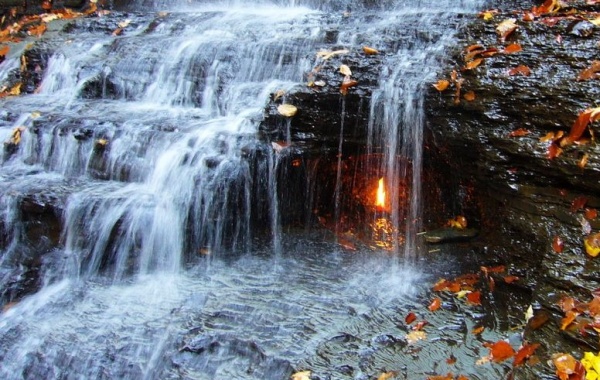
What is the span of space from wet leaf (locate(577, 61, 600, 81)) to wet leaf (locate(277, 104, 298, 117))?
2.63 meters

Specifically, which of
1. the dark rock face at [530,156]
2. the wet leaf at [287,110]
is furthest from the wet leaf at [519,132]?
the wet leaf at [287,110]

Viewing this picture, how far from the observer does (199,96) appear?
6648 mm

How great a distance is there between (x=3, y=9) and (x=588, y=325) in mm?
11452

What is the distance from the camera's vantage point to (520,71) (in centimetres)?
430

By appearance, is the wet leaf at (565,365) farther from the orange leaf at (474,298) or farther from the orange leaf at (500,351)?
the orange leaf at (474,298)

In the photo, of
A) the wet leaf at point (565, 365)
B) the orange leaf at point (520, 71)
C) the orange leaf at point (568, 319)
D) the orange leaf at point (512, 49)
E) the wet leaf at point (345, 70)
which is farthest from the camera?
the wet leaf at point (345, 70)

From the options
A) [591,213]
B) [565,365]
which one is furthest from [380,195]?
[565,365]

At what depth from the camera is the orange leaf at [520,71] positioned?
4.26 meters

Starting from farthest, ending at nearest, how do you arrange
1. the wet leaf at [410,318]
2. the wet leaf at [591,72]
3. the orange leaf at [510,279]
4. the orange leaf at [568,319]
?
the orange leaf at [510,279] → the wet leaf at [591,72] → the wet leaf at [410,318] → the orange leaf at [568,319]

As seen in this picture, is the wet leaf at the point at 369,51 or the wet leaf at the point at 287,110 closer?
the wet leaf at the point at 287,110

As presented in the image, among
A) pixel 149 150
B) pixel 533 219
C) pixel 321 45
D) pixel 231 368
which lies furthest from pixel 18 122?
pixel 533 219

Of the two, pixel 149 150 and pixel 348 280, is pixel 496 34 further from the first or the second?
pixel 149 150

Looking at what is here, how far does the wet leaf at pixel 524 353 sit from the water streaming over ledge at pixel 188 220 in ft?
3.12

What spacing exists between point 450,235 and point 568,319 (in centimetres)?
188
